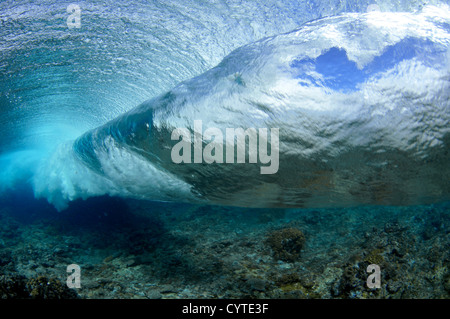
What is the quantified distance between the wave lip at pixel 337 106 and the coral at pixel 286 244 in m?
1.15

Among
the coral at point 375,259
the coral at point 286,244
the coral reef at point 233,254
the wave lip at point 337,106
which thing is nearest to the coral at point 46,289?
the coral reef at point 233,254

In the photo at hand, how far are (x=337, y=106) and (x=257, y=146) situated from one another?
1.26m

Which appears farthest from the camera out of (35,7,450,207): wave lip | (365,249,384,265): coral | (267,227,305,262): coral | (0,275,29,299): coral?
(267,227,305,262): coral

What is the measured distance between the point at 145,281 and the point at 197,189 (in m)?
1.95

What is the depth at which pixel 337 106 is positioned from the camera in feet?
10.2

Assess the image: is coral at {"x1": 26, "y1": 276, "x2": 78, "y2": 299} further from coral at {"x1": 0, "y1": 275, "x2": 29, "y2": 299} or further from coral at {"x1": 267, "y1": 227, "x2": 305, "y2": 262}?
coral at {"x1": 267, "y1": 227, "x2": 305, "y2": 262}

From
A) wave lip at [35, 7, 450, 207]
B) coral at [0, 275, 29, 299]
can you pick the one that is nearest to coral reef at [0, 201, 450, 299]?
coral at [0, 275, 29, 299]

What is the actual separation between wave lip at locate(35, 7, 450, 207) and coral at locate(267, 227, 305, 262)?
1152 mm

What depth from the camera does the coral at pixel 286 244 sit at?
14.6 feet

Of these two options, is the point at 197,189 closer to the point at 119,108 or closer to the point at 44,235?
the point at 44,235

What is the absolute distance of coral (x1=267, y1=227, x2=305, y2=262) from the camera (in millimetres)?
4463

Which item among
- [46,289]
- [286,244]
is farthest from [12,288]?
[286,244]

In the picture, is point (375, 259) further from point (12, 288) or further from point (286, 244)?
point (12, 288)
